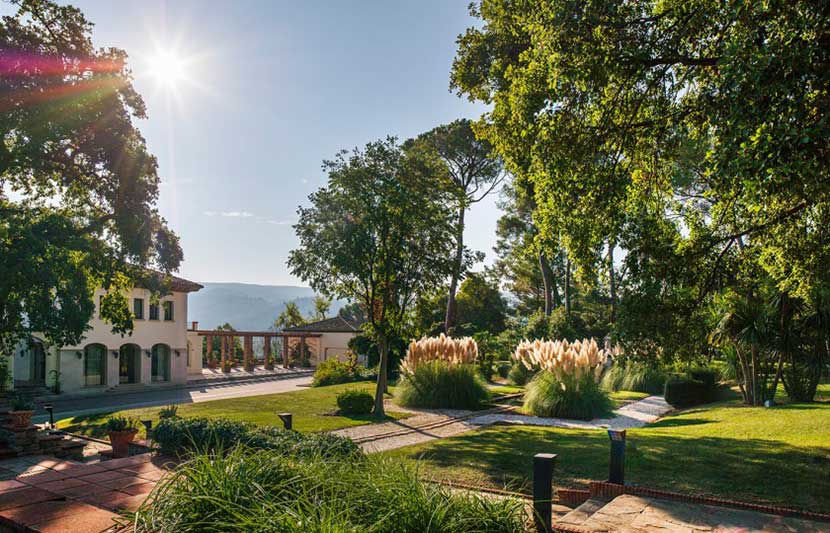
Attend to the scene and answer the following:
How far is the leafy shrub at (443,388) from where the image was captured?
1655cm

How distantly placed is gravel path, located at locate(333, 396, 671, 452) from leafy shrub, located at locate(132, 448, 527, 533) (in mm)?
6542

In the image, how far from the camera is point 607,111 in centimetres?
741

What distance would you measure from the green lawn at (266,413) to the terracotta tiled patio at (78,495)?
5609 mm

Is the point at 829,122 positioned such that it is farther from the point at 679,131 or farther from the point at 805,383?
the point at 805,383

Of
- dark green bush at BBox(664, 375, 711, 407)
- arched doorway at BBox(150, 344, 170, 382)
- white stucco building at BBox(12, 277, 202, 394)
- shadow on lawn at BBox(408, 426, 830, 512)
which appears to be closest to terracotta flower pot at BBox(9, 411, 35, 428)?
shadow on lawn at BBox(408, 426, 830, 512)

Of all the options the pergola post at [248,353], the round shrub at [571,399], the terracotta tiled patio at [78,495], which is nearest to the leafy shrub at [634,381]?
the round shrub at [571,399]

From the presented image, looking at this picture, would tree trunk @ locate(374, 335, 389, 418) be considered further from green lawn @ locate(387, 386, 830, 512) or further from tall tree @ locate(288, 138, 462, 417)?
green lawn @ locate(387, 386, 830, 512)

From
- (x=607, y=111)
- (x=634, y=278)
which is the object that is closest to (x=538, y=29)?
(x=607, y=111)

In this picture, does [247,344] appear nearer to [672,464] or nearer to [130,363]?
[130,363]

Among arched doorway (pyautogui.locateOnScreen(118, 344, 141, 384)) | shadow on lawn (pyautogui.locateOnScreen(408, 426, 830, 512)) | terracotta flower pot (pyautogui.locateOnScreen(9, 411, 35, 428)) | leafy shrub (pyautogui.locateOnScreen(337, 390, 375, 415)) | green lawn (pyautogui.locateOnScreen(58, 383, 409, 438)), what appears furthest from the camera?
arched doorway (pyautogui.locateOnScreen(118, 344, 141, 384))

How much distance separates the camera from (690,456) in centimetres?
812

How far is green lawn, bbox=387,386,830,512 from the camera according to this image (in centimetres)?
641

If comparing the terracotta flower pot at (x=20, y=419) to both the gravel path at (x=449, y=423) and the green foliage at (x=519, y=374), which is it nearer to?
the gravel path at (x=449, y=423)

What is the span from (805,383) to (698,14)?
12.3 m
